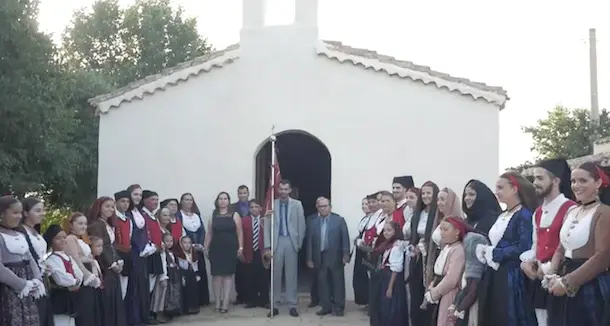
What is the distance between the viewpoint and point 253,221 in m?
11.3

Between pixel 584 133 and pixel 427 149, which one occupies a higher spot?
pixel 584 133

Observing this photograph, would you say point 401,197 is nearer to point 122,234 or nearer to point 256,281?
point 256,281

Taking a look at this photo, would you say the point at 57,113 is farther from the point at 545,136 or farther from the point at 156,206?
the point at 545,136

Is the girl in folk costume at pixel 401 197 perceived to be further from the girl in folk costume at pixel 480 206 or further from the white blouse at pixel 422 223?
the girl in folk costume at pixel 480 206

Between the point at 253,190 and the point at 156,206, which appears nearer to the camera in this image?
the point at 156,206

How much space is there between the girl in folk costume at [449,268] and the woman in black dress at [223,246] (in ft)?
15.2

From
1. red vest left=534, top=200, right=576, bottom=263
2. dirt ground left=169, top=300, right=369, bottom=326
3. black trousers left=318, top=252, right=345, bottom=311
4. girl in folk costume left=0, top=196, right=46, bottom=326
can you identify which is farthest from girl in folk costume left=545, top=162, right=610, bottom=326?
black trousers left=318, top=252, right=345, bottom=311

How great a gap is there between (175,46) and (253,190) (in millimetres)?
17676

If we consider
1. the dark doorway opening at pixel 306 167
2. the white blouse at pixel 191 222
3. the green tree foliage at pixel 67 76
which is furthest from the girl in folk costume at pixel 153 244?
the dark doorway opening at pixel 306 167

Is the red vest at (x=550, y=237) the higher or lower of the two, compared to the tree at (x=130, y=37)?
lower

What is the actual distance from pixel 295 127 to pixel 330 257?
2.51 metres

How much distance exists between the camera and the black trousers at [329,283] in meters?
10.8

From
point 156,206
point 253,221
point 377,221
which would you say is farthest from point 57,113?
point 377,221

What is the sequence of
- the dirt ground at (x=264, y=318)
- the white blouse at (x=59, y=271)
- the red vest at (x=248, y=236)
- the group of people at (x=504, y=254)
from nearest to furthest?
the group of people at (x=504, y=254) < the white blouse at (x=59, y=271) < the dirt ground at (x=264, y=318) < the red vest at (x=248, y=236)
